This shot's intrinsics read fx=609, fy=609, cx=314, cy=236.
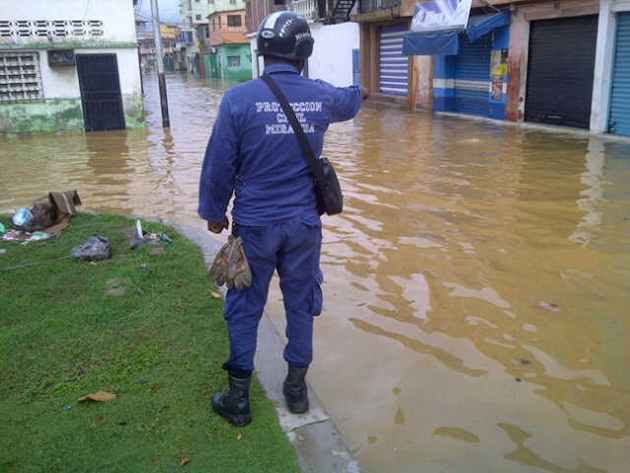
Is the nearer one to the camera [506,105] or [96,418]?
[96,418]

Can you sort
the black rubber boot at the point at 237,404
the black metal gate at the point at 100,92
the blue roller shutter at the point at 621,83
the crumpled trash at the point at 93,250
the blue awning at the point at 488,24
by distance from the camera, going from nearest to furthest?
the black rubber boot at the point at 237,404
the crumpled trash at the point at 93,250
the blue roller shutter at the point at 621,83
the blue awning at the point at 488,24
the black metal gate at the point at 100,92

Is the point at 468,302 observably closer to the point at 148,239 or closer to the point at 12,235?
the point at 148,239

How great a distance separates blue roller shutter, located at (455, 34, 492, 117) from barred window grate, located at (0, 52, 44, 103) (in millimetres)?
11847

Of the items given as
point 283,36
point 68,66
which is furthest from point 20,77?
point 283,36

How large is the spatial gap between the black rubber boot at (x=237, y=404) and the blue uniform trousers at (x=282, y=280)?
0.28 ft

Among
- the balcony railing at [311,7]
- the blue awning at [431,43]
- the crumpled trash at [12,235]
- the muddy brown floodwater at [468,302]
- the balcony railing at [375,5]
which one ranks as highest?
the balcony railing at [311,7]

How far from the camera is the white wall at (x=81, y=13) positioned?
15172 millimetres

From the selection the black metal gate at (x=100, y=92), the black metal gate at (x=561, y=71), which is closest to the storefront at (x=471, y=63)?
the black metal gate at (x=561, y=71)

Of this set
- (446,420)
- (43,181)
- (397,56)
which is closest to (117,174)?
(43,181)

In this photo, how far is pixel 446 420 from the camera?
129 inches

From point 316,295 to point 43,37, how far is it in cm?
1512

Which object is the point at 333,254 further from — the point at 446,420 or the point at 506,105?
the point at 506,105

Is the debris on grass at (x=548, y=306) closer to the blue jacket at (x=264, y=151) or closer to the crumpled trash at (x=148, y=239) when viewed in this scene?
the blue jacket at (x=264, y=151)

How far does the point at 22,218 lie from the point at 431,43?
557 inches
